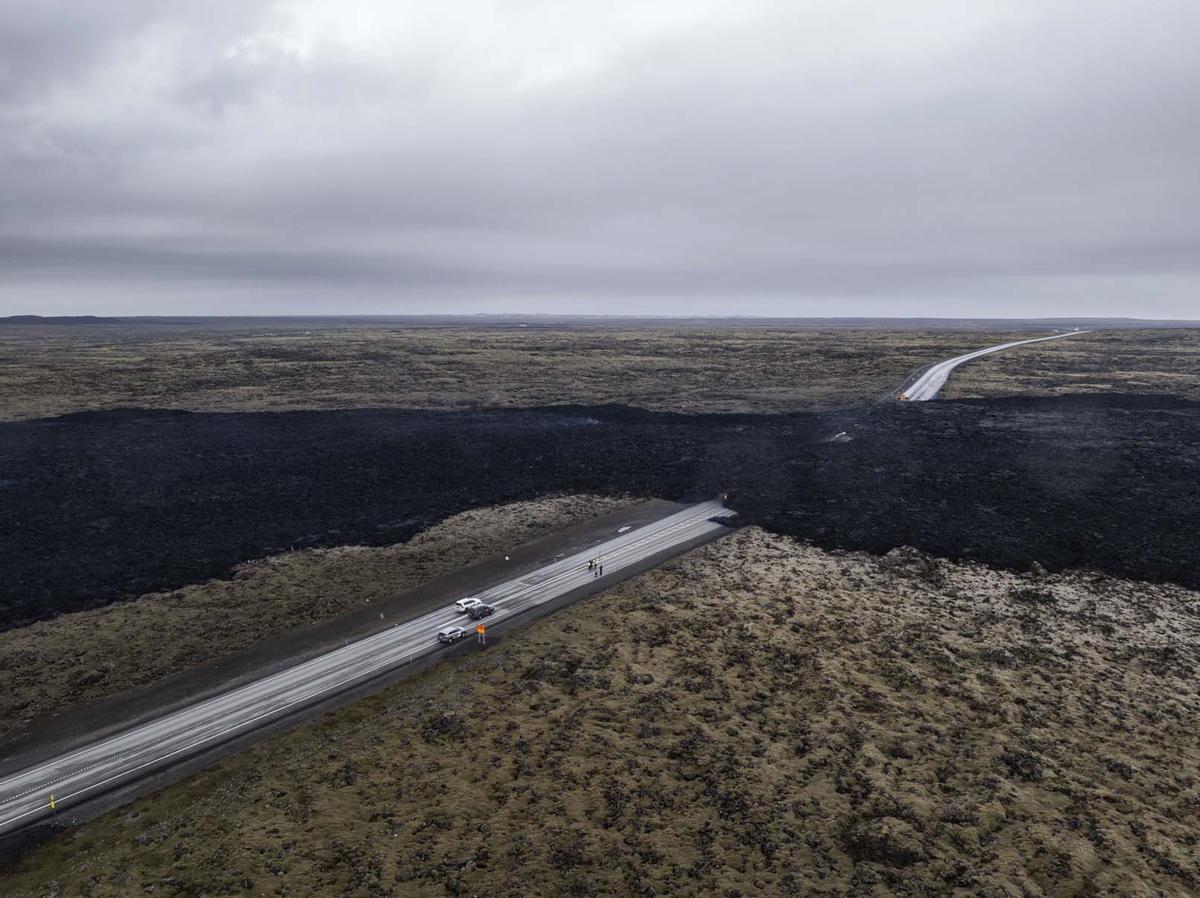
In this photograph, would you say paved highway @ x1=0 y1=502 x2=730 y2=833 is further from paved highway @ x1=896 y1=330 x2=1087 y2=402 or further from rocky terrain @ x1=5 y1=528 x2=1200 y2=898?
paved highway @ x1=896 y1=330 x2=1087 y2=402

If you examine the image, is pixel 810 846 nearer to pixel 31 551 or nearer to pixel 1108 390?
pixel 31 551

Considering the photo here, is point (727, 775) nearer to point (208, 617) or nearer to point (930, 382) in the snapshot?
point (208, 617)

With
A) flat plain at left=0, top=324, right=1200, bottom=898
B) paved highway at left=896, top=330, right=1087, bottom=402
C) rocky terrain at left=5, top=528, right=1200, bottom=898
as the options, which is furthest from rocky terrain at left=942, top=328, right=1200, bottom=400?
rocky terrain at left=5, top=528, right=1200, bottom=898

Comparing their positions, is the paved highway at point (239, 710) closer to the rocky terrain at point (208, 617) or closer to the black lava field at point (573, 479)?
the rocky terrain at point (208, 617)

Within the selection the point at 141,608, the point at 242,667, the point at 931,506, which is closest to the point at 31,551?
the point at 141,608

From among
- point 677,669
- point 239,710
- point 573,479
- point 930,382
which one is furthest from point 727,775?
point 930,382

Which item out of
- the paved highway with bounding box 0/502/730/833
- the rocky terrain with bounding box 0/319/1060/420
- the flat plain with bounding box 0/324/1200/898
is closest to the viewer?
the flat plain with bounding box 0/324/1200/898
